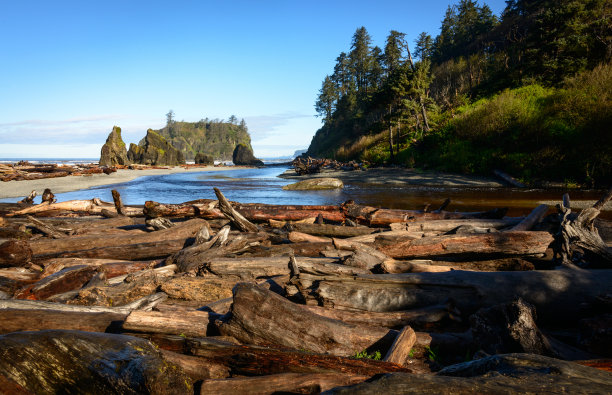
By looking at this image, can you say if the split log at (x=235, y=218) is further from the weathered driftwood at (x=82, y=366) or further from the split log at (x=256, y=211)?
the weathered driftwood at (x=82, y=366)

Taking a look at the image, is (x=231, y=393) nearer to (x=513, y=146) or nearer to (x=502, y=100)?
(x=513, y=146)

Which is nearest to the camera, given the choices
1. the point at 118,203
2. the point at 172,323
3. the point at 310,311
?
the point at 172,323

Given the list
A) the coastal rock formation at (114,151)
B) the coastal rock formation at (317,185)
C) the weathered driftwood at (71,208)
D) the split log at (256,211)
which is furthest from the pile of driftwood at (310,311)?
the coastal rock formation at (114,151)

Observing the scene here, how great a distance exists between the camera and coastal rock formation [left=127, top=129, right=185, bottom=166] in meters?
79.9

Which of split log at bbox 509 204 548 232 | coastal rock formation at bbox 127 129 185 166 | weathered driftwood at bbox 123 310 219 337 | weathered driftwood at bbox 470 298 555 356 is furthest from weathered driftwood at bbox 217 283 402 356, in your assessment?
coastal rock formation at bbox 127 129 185 166

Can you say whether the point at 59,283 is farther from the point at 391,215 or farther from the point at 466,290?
the point at 391,215

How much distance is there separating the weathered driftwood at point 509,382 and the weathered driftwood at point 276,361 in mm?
736

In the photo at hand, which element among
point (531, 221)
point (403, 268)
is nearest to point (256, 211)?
point (403, 268)

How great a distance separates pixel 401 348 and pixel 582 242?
4015mm

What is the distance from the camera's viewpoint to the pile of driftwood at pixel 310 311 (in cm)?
215

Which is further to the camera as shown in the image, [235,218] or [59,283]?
[235,218]

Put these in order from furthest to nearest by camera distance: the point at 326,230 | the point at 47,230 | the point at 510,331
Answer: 1. the point at 326,230
2. the point at 47,230
3. the point at 510,331

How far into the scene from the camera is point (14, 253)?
5820mm

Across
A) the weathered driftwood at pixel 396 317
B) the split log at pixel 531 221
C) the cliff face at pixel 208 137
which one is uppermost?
the cliff face at pixel 208 137
